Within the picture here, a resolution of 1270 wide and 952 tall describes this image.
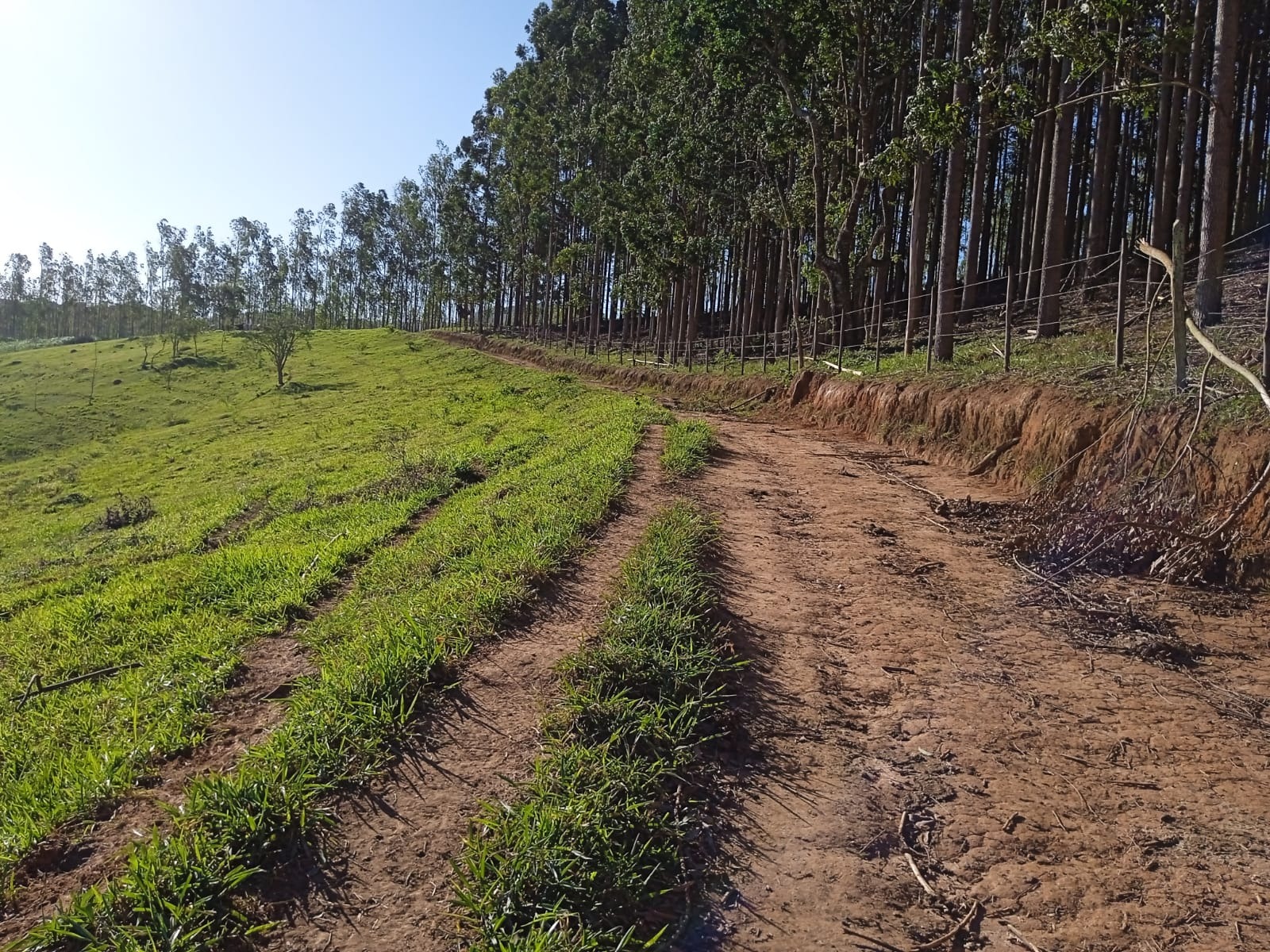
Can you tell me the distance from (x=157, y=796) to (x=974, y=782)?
3.68 meters

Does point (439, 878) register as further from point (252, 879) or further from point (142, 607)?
point (142, 607)

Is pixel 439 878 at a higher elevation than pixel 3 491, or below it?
higher

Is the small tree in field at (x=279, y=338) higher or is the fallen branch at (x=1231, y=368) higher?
the small tree in field at (x=279, y=338)

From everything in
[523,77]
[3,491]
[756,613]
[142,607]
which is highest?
[523,77]

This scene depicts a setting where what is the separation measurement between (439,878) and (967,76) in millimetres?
14137

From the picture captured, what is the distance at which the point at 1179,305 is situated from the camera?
596 centimetres

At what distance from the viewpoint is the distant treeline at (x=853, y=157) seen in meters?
13.3

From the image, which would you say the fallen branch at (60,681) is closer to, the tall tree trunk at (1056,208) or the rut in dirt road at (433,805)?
the rut in dirt road at (433,805)

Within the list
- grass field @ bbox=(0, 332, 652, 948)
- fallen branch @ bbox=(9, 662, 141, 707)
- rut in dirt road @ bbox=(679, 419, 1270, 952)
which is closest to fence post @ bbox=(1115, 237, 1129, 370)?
rut in dirt road @ bbox=(679, 419, 1270, 952)

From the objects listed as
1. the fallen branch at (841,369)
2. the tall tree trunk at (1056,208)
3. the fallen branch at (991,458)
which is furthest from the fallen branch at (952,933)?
the tall tree trunk at (1056,208)

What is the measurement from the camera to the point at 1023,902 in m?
2.88

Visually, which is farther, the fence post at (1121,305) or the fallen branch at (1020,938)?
the fence post at (1121,305)

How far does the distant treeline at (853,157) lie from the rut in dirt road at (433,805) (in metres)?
5.92

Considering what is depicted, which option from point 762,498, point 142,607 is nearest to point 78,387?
point 142,607
